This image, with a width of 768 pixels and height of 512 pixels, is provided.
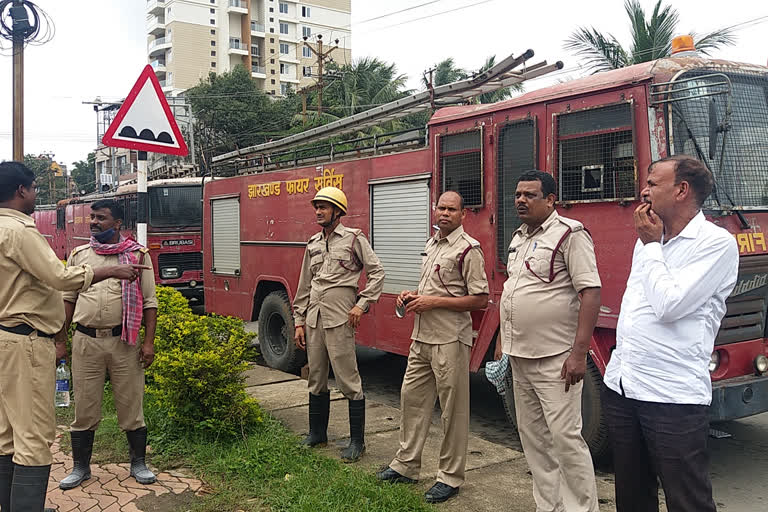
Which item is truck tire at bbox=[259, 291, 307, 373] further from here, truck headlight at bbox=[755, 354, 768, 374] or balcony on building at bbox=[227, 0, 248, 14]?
balcony on building at bbox=[227, 0, 248, 14]

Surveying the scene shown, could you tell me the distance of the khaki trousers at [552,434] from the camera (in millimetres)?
3182

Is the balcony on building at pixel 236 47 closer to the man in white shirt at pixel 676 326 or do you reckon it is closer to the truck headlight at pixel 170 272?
the truck headlight at pixel 170 272

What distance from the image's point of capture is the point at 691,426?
2439 millimetres

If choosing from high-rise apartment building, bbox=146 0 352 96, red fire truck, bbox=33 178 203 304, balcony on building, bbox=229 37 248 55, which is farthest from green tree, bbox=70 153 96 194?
red fire truck, bbox=33 178 203 304

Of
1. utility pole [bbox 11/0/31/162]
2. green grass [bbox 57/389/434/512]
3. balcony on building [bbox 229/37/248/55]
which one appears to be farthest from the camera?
balcony on building [bbox 229/37/248/55]

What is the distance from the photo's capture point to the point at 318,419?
4848 millimetres

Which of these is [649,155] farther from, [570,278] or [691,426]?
[691,426]

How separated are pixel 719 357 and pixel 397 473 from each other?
2174 mm

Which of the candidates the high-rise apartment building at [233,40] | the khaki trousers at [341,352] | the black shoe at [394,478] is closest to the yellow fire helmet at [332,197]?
the khaki trousers at [341,352]

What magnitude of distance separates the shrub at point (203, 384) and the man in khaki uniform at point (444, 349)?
1334mm

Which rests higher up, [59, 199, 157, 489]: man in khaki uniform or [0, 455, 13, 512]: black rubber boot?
[59, 199, 157, 489]: man in khaki uniform

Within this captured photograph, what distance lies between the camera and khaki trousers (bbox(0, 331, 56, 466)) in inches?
130

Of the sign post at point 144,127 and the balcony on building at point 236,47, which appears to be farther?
the balcony on building at point 236,47

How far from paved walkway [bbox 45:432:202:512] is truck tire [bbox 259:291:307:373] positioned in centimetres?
346
